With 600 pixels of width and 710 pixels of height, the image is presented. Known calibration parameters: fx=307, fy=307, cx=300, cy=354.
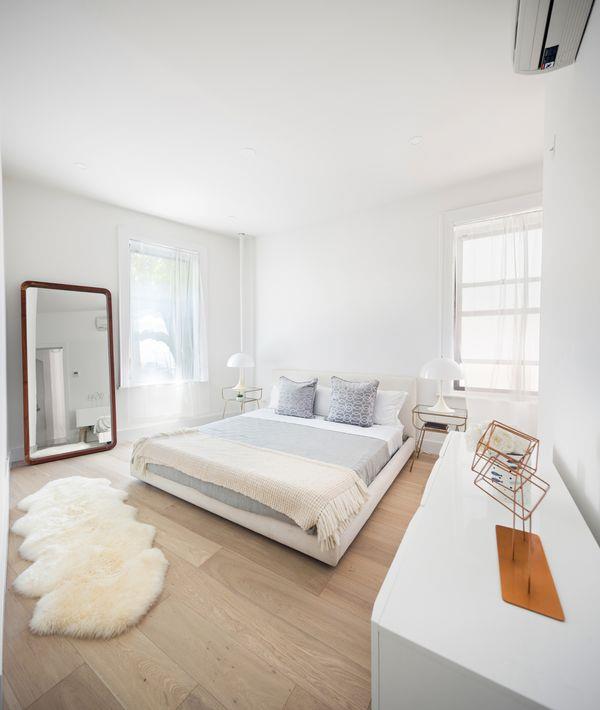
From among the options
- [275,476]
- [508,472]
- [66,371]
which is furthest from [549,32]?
[66,371]

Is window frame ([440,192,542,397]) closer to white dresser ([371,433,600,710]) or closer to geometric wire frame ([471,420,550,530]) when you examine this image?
geometric wire frame ([471,420,550,530])

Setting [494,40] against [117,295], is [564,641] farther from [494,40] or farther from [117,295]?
[117,295]

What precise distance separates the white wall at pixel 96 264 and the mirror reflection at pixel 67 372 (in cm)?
14

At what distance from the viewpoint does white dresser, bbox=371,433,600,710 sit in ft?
1.68

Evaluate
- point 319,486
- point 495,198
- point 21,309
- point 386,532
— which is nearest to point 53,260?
point 21,309

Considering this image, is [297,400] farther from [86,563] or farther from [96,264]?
[96,264]

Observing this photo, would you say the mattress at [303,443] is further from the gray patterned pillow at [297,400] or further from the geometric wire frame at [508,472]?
the geometric wire frame at [508,472]

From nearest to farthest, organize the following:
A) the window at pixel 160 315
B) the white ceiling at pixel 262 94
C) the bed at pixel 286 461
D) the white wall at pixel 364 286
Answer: the white ceiling at pixel 262 94
the bed at pixel 286 461
the white wall at pixel 364 286
the window at pixel 160 315

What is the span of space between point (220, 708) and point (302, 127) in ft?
10.5

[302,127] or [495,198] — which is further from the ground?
[302,127]

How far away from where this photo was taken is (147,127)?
2.28 meters

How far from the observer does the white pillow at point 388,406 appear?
10.3 feet

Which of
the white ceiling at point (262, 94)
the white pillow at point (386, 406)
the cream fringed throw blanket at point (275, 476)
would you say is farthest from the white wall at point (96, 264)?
the white pillow at point (386, 406)

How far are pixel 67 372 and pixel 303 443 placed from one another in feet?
8.88
